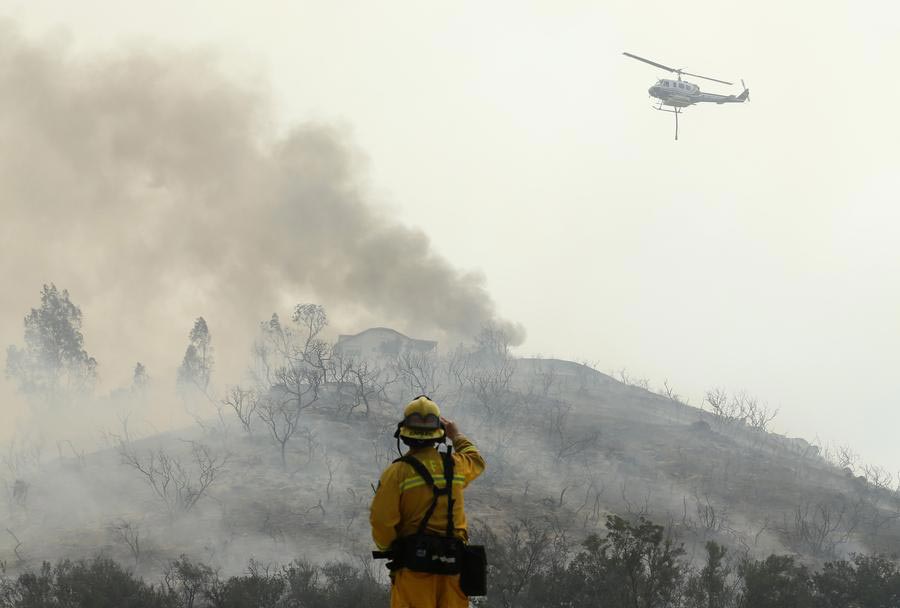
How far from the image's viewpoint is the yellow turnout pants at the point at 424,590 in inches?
264

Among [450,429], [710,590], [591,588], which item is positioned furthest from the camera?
[591,588]

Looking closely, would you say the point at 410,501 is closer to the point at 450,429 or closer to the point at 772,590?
the point at 450,429

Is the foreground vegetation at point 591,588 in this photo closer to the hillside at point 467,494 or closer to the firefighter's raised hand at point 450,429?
the firefighter's raised hand at point 450,429

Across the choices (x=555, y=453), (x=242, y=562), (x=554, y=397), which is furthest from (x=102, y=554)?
(x=554, y=397)

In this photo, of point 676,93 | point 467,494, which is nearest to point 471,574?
point 467,494

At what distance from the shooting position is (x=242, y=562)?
102 feet

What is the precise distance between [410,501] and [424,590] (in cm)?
72

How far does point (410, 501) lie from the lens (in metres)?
6.67

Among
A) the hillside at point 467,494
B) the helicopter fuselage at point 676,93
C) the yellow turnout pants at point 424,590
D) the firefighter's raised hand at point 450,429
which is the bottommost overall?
the hillside at point 467,494

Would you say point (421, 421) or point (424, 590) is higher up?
point (421, 421)

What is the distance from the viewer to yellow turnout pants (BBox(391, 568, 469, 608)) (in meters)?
6.71

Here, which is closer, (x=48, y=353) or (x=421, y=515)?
(x=421, y=515)

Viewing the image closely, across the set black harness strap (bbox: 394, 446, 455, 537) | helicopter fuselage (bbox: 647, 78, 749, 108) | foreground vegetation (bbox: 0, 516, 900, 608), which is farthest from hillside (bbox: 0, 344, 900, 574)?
black harness strap (bbox: 394, 446, 455, 537)

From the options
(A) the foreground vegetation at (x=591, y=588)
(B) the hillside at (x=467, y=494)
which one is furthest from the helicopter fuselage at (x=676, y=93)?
(A) the foreground vegetation at (x=591, y=588)
